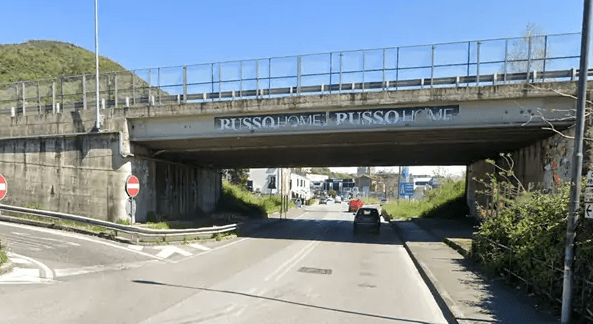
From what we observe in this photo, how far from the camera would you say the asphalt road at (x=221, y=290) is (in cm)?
627

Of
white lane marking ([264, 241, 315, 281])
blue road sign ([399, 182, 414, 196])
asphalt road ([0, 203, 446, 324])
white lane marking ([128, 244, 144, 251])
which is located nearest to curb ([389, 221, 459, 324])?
asphalt road ([0, 203, 446, 324])

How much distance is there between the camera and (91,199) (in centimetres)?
1841

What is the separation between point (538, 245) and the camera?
23.4 ft

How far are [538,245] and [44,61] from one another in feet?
279

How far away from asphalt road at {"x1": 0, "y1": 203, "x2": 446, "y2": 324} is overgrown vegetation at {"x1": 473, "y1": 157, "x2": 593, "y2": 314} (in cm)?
188

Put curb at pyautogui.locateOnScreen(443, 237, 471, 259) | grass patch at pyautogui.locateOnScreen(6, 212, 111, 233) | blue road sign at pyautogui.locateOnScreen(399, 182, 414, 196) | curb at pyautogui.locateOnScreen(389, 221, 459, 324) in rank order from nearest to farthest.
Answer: curb at pyautogui.locateOnScreen(389, 221, 459, 324) → curb at pyautogui.locateOnScreen(443, 237, 471, 259) → grass patch at pyautogui.locateOnScreen(6, 212, 111, 233) → blue road sign at pyautogui.locateOnScreen(399, 182, 414, 196)

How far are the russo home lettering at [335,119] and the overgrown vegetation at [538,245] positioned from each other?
569 centimetres

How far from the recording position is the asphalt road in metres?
6.27

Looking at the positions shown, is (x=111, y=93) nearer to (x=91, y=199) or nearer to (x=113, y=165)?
(x=113, y=165)

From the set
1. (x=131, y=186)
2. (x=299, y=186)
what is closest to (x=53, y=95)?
(x=131, y=186)

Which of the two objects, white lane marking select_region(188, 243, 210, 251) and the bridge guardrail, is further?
white lane marking select_region(188, 243, 210, 251)

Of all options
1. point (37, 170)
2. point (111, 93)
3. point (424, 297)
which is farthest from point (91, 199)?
point (424, 297)

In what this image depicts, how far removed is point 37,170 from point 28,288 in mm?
14290

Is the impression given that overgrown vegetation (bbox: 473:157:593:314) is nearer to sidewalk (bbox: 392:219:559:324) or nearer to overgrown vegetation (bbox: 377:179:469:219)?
sidewalk (bbox: 392:219:559:324)
